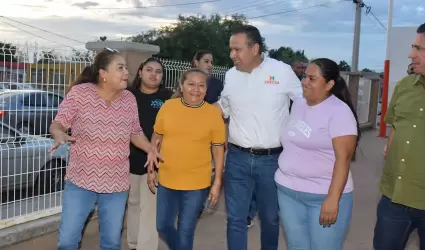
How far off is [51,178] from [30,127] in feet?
1.96

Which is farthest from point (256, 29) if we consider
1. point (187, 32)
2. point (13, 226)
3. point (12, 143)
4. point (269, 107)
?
point (187, 32)

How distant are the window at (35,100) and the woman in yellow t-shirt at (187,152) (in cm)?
134

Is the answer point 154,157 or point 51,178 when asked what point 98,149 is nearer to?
point 154,157

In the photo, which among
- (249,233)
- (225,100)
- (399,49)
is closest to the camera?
(225,100)

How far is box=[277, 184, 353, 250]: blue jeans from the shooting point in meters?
3.04

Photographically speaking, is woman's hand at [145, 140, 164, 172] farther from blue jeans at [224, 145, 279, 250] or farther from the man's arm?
the man's arm

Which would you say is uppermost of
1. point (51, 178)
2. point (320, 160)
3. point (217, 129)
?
point (217, 129)

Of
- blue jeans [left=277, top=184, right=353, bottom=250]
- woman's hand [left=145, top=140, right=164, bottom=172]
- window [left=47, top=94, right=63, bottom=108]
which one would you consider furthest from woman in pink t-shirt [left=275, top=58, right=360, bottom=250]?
window [left=47, top=94, right=63, bottom=108]

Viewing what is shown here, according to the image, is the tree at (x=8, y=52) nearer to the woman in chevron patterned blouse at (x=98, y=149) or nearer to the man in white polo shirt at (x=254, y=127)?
the woman in chevron patterned blouse at (x=98, y=149)

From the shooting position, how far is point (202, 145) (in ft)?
11.8

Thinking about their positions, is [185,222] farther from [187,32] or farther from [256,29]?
[187,32]

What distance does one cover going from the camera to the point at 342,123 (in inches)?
114

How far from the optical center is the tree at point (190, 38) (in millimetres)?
40219

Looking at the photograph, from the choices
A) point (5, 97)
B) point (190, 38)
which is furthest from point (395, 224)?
point (190, 38)
